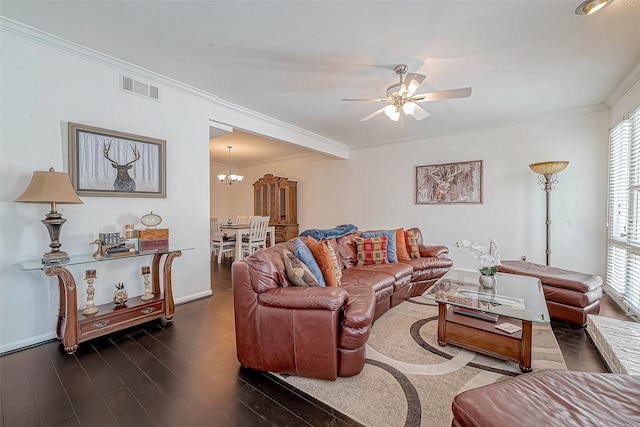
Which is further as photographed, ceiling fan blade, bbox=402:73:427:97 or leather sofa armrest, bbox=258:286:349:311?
ceiling fan blade, bbox=402:73:427:97

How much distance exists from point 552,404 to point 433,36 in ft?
8.42

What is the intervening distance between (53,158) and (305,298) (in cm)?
263

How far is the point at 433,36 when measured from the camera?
88.5 inches

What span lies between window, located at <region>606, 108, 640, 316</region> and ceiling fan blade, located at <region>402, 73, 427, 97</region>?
2496 millimetres

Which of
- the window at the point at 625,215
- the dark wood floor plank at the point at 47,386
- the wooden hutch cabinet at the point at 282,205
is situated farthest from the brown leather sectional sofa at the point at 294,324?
the wooden hutch cabinet at the point at 282,205

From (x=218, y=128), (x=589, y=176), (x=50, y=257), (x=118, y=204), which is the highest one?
(x=218, y=128)

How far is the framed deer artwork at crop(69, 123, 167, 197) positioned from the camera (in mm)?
2520

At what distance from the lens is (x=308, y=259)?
8.04 ft

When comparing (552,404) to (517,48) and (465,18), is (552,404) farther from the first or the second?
(517,48)

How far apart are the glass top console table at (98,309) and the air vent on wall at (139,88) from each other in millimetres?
1758

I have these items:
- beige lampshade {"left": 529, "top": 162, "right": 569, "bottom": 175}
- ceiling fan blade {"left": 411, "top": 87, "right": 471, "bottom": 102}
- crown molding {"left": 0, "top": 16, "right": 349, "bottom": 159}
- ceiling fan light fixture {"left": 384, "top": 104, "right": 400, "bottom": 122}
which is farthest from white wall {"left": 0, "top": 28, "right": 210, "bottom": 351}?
beige lampshade {"left": 529, "top": 162, "right": 569, "bottom": 175}

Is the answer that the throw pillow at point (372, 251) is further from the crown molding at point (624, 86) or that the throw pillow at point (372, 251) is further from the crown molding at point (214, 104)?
the crown molding at point (624, 86)

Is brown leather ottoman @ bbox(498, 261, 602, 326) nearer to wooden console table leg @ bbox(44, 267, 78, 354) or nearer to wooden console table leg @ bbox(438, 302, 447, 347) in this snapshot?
wooden console table leg @ bbox(438, 302, 447, 347)

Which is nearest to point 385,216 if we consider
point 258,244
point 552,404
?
point 258,244
